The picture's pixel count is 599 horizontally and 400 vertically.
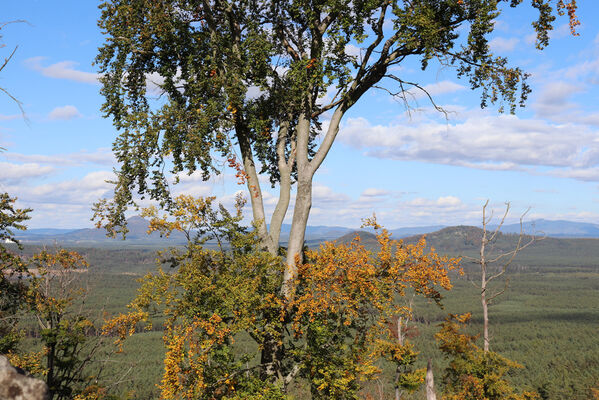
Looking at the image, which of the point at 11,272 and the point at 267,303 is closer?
the point at 267,303

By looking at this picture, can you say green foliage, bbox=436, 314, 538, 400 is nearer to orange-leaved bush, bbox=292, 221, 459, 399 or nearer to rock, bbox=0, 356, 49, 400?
orange-leaved bush, bbox=292, 221, 459, 399

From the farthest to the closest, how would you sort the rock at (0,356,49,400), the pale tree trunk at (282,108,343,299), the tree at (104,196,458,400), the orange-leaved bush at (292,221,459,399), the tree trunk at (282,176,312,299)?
the pale tree trunk at (282,108,343,299), the tree trunk at (282,176,312,299), the orange-leaved bush at (292,221,459,399), the tree at (104,196,458,400), the rock at (0,356,49,400)

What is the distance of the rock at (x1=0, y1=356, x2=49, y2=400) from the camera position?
4.77 m

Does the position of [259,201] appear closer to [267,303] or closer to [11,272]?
[267,303]

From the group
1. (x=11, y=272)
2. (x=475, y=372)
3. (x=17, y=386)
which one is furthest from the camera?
(x=475, y=372)

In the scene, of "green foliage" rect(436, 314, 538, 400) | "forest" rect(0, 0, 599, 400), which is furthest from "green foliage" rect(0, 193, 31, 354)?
"green foliage" rect(436, 314, 538, 400)

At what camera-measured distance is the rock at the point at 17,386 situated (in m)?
4.77

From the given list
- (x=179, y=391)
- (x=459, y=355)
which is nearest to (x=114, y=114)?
(x=179, y=391)

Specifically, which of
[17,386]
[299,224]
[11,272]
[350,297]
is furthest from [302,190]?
[11,272]

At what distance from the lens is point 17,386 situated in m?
4.83

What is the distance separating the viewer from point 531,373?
126 m

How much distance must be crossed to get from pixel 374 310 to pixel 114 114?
31.7ft

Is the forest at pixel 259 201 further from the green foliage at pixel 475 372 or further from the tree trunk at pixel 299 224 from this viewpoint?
the green foliage at pixel 475 372

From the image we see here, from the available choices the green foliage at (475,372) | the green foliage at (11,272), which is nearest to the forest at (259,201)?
the green foliage at (11,272)
